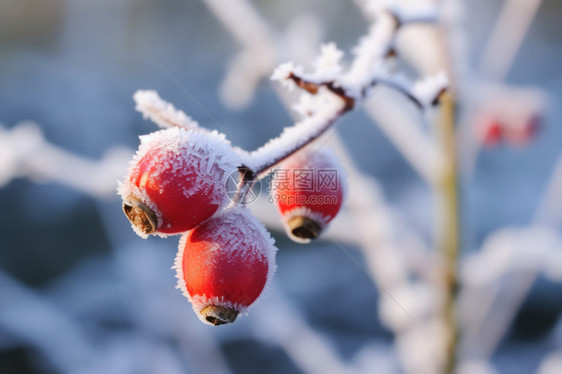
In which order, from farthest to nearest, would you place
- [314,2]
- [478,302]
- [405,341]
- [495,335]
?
1. [314,2]
2. [495,335]
3. [405,341]
4. [478,302]

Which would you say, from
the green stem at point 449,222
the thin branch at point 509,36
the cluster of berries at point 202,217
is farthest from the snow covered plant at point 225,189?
the thin branch at point 509,36

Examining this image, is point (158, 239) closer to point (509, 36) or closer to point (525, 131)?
point (525, 131)

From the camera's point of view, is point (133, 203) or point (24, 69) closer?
point (133, 203)

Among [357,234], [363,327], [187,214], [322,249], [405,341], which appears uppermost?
[322,249]

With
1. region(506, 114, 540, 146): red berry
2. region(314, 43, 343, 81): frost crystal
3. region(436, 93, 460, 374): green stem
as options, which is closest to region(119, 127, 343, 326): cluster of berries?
region(314, 43, 343, 81): frost crystal

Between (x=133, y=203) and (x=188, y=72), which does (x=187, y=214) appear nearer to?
(x=133, y=203)

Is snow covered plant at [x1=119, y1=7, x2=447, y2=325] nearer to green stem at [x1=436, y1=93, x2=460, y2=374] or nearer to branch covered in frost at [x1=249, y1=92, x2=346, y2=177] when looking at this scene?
branch covered in frost at [x1=249, y1=92, x2=346, y2=177]

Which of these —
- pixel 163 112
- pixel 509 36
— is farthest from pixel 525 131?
pixel 163 112

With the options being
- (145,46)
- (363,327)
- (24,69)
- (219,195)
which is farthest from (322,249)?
(219,195)
